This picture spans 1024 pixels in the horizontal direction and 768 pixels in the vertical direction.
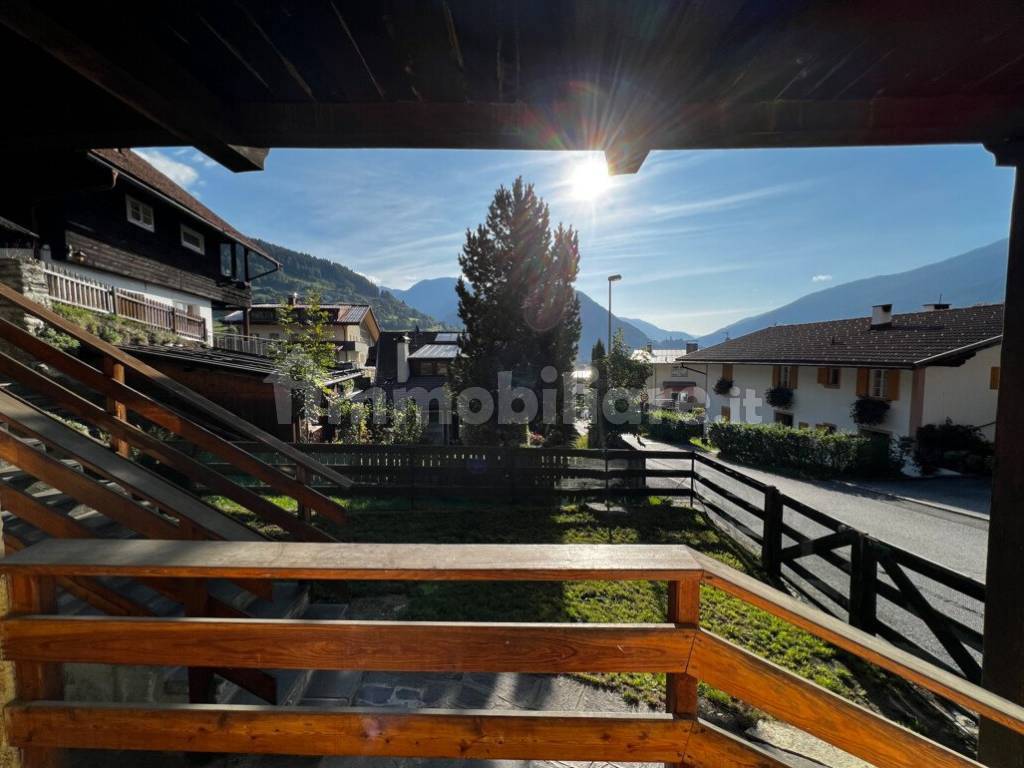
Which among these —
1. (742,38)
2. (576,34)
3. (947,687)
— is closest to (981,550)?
(947,687)

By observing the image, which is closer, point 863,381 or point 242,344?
point 863,381

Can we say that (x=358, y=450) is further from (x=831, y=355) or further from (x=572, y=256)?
(x=831, y=355)

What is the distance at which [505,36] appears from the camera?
5.59 ft

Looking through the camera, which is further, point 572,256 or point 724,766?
point 572,256

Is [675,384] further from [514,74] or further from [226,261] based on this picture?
[514,74]

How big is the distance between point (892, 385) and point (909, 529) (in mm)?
10663

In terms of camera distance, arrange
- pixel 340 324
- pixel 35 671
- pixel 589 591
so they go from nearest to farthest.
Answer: pixel 35 671
pixel 589 591
pixel 340 324

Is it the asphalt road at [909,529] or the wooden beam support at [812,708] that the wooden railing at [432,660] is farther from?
the asphalt road at [909,529]

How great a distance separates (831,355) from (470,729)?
78.5ft

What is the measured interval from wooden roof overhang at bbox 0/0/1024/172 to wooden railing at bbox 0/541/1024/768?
1939 mm

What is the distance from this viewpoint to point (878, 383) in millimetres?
17484

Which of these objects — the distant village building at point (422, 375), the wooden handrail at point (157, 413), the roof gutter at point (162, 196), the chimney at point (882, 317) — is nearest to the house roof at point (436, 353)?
the distant village building at point (422, 375)

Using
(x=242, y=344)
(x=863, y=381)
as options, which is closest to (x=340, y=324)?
(x=242, y=344)

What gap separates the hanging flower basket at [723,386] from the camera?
25.8 m
